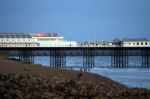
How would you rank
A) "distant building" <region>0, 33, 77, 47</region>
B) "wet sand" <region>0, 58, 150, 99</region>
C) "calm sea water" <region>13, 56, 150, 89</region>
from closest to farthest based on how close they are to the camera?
"wet sand" <region>0, 58, 150, 99</region> → "calm sea water" <region>13, 56, 150, 89</region> → "distant building" <region>0, 33, 77, 47</region>

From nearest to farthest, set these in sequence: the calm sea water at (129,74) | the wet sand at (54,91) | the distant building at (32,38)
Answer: the wet sand at (54,91) → the calm sea water at (129,74) → the distant building at (32,38)

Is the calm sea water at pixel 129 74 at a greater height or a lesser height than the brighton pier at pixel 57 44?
lesser

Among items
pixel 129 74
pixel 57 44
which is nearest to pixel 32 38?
pixel 57 44

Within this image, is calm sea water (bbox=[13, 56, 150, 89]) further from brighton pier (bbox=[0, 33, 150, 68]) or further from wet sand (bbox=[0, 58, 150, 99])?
wet sand (bbox=[0, 58, 150, 99])

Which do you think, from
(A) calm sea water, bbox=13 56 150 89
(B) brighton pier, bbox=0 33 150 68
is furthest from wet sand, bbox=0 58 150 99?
(B) brighton pier, bbox=0 33 150 68

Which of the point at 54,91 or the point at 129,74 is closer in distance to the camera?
the point at 54,91

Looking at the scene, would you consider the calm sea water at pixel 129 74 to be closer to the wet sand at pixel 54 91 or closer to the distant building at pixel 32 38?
the wet sand at pixel 54 91

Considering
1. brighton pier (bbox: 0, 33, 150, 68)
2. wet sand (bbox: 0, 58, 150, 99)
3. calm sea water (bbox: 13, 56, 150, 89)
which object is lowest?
calm sea water (bbox: 13, 56, 150, 89)

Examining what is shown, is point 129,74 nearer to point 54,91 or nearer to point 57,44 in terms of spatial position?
point 54,91

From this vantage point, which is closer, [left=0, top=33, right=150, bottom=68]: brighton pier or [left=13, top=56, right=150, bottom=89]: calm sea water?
[left=13, top=56, right=150, bottom=89]: calm sea water

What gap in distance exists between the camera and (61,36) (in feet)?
511

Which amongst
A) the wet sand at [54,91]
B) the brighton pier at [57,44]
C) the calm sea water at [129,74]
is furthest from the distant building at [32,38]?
the wet sand at [54,91]

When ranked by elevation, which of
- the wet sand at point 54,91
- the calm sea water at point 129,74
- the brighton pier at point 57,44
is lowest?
the calm sea water at point 129,74

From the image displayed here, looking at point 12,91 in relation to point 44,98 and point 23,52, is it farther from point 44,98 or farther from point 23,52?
point 23,52
